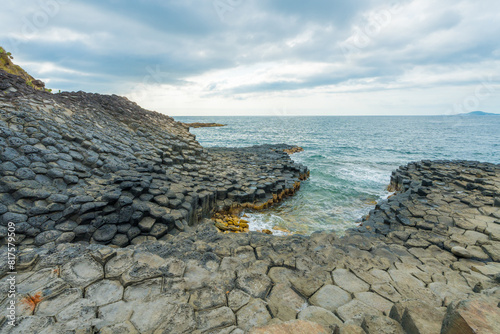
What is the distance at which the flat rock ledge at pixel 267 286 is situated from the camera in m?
2.25

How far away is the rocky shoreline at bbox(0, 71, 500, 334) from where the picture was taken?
2.43 meters

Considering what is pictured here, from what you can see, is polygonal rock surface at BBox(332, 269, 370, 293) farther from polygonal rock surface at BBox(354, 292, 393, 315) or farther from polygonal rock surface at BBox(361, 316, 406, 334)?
polygonal rock surface at BBox(361, 316, 406, 334)

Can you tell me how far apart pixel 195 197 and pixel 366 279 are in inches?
214

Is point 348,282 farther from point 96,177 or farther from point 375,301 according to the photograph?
point 96,177

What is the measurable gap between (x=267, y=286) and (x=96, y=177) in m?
6.37

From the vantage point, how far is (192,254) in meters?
4.06

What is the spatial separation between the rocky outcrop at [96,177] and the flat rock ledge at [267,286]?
4.50ft

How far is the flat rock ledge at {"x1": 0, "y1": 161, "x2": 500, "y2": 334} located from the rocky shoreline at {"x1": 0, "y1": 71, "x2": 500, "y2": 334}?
0.06 feet

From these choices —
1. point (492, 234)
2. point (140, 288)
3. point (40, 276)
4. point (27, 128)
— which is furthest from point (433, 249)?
point (27, 128)

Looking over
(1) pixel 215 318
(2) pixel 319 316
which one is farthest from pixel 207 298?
(2) pixel 319 316

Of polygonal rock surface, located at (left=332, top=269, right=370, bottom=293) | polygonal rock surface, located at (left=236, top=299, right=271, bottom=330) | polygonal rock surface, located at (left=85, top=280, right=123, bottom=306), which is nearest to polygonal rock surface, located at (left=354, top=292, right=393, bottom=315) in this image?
polygonal rock surface, located at (left=332, top=269, right=370, bottom=293)

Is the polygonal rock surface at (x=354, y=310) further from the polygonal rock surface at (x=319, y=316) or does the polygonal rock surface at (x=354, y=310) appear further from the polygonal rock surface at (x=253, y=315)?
the polygonal rock surface at (x=253, y=315)

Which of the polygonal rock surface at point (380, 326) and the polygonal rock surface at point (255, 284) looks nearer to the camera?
the polygonal rock surface at point (380, 326)

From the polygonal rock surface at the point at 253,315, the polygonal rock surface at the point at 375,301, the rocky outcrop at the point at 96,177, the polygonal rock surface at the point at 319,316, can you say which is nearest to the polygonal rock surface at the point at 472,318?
the polygonal rock surface at the point at 319,316
